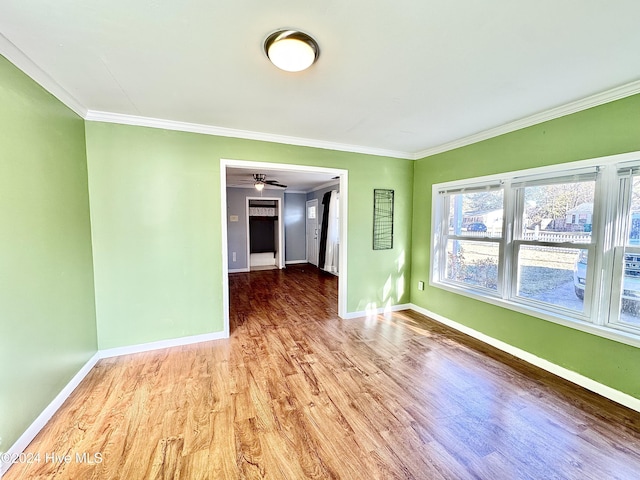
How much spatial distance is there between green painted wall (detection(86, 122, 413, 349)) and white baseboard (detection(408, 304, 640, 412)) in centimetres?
300

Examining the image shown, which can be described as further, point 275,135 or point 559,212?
point 275,135

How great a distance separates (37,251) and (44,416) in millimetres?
1104

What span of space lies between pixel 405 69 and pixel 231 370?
2.81 m

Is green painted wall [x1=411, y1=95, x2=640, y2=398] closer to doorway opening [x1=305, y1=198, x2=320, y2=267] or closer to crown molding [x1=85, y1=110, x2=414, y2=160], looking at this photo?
crown molding [x1=85, y1=110, x2=414, y2=160]

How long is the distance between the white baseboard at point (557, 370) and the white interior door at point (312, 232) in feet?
15.0

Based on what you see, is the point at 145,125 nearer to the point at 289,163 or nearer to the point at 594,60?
the point at 289,163

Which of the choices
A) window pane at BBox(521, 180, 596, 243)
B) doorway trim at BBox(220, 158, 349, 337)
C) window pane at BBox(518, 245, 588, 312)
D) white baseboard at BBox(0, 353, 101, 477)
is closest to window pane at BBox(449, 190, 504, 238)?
window pane at BBox(521, 180, 596, 243)

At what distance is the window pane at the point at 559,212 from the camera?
217 cm

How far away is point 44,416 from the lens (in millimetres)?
1698

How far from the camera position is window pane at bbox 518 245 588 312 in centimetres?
224

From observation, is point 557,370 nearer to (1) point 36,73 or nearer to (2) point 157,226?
(2) point 157,226

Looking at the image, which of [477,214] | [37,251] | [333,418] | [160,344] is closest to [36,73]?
[37,251]

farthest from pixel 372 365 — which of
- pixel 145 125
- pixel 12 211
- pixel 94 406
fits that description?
pixel 145 125

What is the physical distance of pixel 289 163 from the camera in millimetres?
3172
